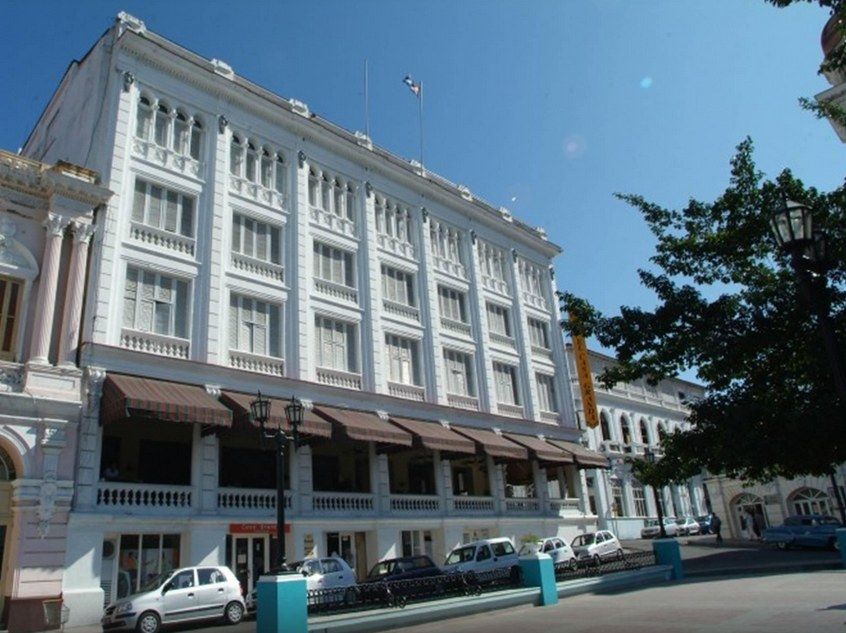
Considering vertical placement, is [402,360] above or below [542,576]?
above

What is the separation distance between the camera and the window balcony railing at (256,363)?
73.4ft

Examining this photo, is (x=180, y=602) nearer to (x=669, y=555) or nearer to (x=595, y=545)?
(x=669, y=555)

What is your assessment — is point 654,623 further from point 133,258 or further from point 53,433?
point 133,258

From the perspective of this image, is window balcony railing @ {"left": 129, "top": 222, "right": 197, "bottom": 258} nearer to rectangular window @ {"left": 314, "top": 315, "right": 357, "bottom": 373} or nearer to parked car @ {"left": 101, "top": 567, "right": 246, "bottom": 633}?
rectangular window @ {"left": 314, "top": 315, "right": 357, "bottom": 373}

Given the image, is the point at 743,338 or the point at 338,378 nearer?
the point at 743,338

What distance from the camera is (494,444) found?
2806cm

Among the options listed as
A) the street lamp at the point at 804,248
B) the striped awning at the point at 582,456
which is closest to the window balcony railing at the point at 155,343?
the street lamp at the point at 804,248

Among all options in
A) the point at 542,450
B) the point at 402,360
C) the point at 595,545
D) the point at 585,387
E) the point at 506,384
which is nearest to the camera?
the point at 595,545

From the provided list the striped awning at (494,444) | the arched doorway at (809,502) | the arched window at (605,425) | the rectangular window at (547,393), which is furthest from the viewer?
the arched window at (605,425)

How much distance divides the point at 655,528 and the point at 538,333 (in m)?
16.2

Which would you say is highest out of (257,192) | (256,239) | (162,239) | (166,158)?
(166,158)

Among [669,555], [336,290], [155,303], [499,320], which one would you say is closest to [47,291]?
[155,303]

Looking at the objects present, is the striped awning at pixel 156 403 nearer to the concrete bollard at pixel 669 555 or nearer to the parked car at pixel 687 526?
the concrete bollard at pixel 669 555

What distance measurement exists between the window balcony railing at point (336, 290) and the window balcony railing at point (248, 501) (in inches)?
312
